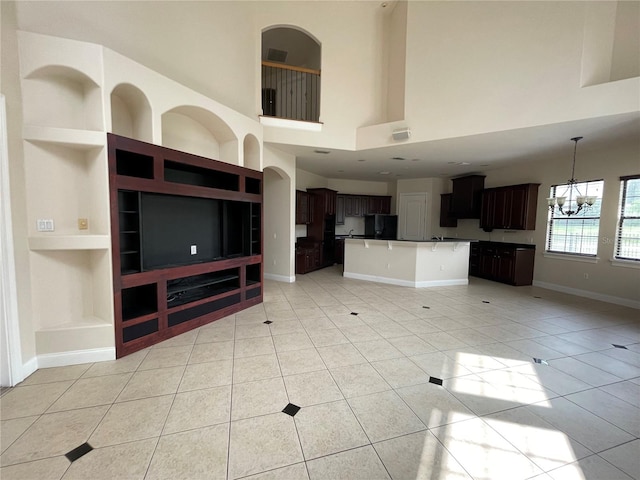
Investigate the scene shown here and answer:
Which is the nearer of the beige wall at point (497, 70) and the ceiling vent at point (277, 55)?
the beige wall at point (497, 70)

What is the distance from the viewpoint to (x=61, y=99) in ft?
8.92

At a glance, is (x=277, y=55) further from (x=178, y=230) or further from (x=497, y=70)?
(x=178, y=230)

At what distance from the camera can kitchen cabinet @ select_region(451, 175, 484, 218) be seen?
7684mm

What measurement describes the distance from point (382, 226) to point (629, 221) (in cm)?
553

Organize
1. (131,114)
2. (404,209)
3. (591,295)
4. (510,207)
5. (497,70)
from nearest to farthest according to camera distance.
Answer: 1. (131,114)
2. (497,70)
3. (591,295)
4. (510,207)
5. (404,209)

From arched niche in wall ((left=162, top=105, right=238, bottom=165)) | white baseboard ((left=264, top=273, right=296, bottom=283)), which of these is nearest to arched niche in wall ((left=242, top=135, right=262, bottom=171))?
arched niche in wall ((left=162, top=105, right=238, bottom=165))

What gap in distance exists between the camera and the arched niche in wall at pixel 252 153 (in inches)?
182

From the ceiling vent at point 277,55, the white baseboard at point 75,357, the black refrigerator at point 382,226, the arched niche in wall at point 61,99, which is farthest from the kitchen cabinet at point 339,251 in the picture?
the arched niche in wall at point 61,99

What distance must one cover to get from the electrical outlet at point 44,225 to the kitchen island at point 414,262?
5.48 meters

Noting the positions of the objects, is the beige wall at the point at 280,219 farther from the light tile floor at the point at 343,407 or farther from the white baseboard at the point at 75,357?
the white baseboard at the point at 75,357

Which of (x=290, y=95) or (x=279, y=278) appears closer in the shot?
(x=279, y=278)

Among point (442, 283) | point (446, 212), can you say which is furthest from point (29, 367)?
point (446, 212)

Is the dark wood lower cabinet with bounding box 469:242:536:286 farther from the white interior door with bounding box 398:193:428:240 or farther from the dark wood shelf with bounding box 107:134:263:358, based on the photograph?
the dark wood shelf with bounding box 107:134:263:358

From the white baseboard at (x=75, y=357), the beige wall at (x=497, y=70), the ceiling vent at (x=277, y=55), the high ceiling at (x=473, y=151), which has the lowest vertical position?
the white baseboard at (x=75, y=357)
